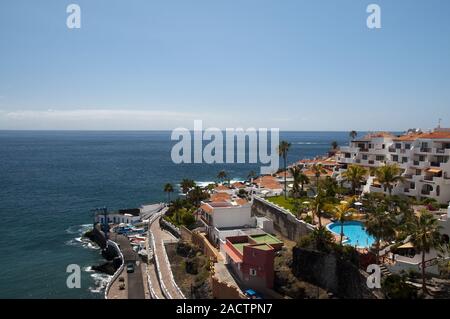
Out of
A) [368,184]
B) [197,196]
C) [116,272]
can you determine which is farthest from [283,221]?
[197,196]

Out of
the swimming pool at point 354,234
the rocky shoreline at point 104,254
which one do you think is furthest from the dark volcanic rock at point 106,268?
the swimming pool at point 354,234

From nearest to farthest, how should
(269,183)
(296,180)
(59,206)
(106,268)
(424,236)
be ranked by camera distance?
(424,236) → (106,268) → (296,180) → (269,183) → (59,206)

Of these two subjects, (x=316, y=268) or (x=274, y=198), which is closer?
(x=316, y=268)

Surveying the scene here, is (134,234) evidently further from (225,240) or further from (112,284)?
(225,240)

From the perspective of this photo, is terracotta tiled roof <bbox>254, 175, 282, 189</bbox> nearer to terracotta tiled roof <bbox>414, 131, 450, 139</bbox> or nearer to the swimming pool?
terracotta tiled roof <bbox>414, 131, 450, 139</bbox>

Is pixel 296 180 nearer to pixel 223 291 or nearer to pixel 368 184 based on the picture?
pixel 368 184

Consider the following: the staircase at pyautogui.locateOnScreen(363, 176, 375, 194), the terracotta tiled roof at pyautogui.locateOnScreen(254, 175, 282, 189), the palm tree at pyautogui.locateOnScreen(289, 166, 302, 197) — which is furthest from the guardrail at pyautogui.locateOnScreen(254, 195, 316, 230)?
the staircase at pyautogui.locateOnScreen(363, 176, 375, 194)
